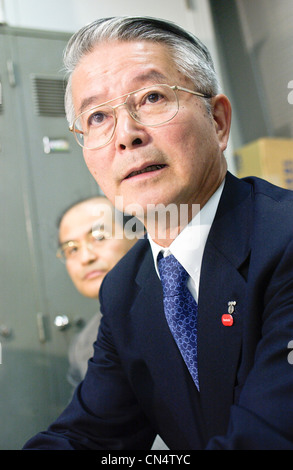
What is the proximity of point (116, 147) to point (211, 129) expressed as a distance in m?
0.22

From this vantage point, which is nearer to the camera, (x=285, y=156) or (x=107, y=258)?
(x=107, y=258)

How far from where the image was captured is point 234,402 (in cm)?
81

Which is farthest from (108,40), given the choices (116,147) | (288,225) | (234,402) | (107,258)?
(107,258)

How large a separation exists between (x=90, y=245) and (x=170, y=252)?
1.05 m

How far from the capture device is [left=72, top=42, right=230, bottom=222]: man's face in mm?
883

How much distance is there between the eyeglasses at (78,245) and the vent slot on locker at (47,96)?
0.70 m

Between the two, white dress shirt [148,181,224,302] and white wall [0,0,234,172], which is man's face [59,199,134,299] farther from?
white dress shirt [148,181,224,302]

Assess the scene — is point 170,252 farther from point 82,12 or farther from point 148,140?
point 82,12

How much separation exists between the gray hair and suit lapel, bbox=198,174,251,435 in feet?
1.06

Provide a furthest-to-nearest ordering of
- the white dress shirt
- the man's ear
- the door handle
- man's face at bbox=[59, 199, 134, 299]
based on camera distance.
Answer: the door handle, man's face at bbox=[59, 199, 134, 299], the man's ear, the white dress shirt

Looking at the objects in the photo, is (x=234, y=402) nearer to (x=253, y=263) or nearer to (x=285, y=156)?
(x=253, y=263)

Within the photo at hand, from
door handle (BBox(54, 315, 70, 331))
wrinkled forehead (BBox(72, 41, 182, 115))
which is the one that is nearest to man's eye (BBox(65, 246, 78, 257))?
door handle (BBox(54, 315, 70, 331))

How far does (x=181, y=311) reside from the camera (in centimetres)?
90

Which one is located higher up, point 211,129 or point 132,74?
point 132,74
